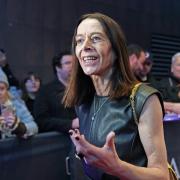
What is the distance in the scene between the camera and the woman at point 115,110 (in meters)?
1.56

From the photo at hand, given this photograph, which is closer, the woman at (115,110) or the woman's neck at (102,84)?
the woman at (115,110)

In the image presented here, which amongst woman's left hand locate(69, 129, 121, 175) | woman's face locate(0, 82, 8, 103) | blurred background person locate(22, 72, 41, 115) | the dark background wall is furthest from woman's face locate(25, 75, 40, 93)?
woman's left hand locate(69, 129, 121, 175)

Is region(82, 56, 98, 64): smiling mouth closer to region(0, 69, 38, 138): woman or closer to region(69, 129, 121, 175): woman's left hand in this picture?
region(69, 129, 121, 175): woman's left hand

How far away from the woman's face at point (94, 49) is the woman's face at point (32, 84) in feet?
15.1

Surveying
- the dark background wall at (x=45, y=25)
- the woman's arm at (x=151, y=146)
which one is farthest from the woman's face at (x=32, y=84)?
the woman's arm at (x=151, y=146)

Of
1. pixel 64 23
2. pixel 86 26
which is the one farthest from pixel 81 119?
pixel 64 23

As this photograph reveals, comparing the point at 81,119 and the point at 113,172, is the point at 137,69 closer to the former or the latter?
the point at 81,119

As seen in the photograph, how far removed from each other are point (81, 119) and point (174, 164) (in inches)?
87.8

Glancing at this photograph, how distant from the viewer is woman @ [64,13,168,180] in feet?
5.12

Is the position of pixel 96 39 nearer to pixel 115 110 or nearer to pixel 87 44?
pixel 87 44

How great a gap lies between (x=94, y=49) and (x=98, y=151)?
0.47m

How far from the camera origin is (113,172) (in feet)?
4.72

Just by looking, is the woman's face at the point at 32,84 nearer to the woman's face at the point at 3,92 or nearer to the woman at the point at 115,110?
the woman's face at the point at 3,92

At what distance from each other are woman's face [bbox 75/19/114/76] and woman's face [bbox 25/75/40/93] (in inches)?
181
